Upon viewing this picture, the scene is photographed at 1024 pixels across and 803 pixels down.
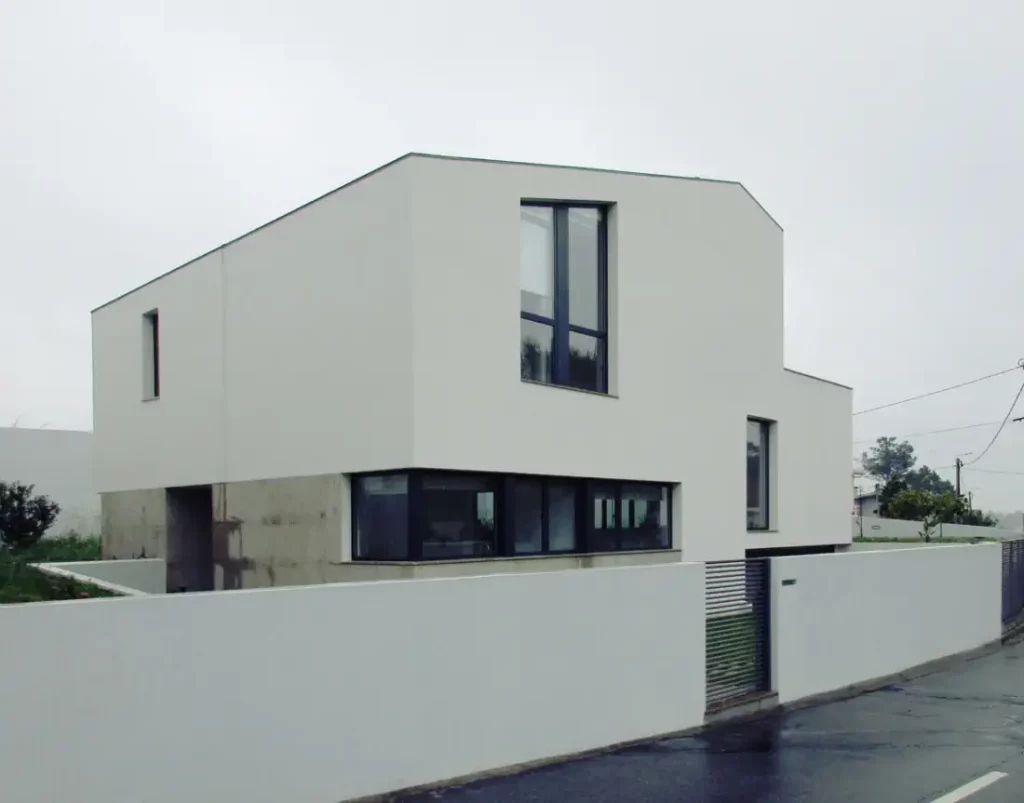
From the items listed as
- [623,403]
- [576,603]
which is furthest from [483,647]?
[623,403]

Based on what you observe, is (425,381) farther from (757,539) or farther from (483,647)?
(757,539)

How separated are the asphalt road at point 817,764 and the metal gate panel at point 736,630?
1.51 ft

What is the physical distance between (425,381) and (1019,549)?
15729 millimetres

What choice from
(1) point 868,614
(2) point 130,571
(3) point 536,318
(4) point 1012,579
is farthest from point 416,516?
(4) point 1012,579

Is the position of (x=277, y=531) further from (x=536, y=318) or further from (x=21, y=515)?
(x=21, y=515)

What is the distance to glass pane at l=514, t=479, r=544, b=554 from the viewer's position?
1475 centimetres

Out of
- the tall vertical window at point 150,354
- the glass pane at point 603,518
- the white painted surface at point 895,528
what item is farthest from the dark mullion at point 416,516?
the white painted surface at point 895,528

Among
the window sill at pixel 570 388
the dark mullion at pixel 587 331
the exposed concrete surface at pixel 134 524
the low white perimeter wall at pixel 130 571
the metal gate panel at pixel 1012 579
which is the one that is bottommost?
the metal gate panel at pixel 1012 579

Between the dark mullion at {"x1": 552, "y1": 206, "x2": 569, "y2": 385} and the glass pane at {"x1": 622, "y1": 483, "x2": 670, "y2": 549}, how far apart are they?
2.44 m

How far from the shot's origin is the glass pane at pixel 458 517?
13.5 metres

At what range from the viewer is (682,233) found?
17.7m

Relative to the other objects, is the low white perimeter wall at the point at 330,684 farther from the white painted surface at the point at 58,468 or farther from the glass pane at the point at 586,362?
the white painted surface at the point at 58,468

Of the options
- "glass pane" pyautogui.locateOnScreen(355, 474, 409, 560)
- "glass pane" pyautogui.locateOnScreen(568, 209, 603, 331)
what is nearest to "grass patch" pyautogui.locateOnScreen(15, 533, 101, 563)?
"glass pane" pyautogui.locateOnScreen(355, 474, 409, 560)

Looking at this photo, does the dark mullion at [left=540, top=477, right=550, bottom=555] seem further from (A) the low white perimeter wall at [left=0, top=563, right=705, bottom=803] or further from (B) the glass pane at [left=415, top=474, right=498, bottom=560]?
(A) the low white perimeter wall at [left=0, top=563, right=705, bottom=803]
